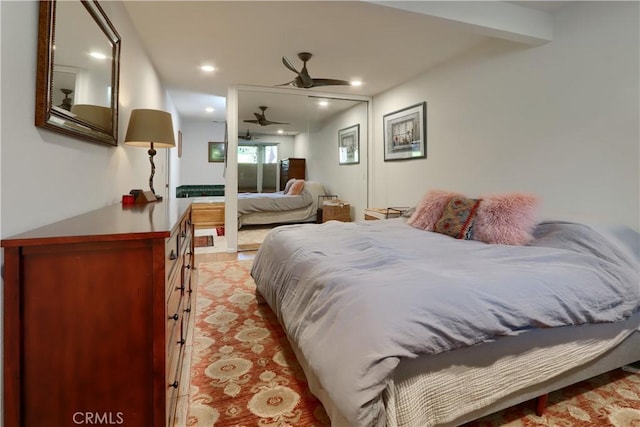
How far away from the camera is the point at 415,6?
7.47 feet

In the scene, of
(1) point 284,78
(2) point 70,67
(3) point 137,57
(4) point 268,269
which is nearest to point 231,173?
(1) point 284,78

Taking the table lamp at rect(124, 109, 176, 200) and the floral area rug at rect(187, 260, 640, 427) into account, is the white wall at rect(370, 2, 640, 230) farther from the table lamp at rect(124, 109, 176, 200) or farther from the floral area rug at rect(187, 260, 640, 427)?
the table lamp at rect(124, 109, 176, 200)

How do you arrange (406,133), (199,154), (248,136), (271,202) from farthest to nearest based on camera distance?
1. (199,154)
2. (271,202)
3. (248,136)
4. (406,133)

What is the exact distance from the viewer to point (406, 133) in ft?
14.5

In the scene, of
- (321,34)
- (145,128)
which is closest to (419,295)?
(145,128)

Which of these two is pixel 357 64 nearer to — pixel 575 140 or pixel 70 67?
pixel 575 140

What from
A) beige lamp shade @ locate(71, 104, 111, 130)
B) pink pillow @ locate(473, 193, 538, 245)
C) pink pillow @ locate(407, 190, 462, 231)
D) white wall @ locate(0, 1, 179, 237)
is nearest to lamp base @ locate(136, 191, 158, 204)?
white wall @ locate(0, 1, 179, 237)

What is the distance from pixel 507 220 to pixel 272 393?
1.88 meters

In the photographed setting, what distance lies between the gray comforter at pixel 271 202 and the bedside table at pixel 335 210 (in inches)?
10.9

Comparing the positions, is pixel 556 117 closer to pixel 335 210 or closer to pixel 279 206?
pixel 335 210

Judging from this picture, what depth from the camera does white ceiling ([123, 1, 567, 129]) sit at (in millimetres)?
2488

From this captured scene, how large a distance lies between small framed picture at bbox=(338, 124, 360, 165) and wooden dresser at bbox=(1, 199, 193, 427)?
14.9 feet

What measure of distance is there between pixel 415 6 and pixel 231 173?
10.4ft

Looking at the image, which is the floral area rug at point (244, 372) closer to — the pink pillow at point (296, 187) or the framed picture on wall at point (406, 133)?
the pink pillow at point (296, 187)
